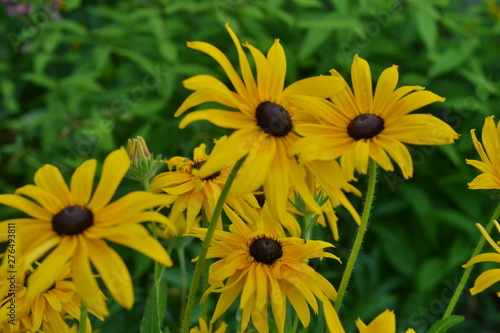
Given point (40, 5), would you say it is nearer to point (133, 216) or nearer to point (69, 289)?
point (69, 289)

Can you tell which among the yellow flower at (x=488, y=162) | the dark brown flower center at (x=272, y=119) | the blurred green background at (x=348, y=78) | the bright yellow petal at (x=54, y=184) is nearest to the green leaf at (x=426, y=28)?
the blurred green background at (x=348, y=78)

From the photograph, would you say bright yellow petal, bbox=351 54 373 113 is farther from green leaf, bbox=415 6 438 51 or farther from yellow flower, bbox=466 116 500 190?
green leaf, bbox=415 6 438 51

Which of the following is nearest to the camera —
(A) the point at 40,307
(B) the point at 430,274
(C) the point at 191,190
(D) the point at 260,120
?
(D) the point at 260,120

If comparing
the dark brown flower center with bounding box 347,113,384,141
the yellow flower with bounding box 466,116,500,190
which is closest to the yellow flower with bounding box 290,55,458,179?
the dark brown flower center with bounding box 347,113,384,141

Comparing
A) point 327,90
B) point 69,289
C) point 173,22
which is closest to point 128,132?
point 173,22

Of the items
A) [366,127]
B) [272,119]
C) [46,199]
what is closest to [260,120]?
[272,119]

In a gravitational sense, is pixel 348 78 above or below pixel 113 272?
below

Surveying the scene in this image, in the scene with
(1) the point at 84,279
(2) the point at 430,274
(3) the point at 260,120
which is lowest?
(2) the point at 430,274

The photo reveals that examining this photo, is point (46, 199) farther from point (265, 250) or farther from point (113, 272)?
point (265, 250)
